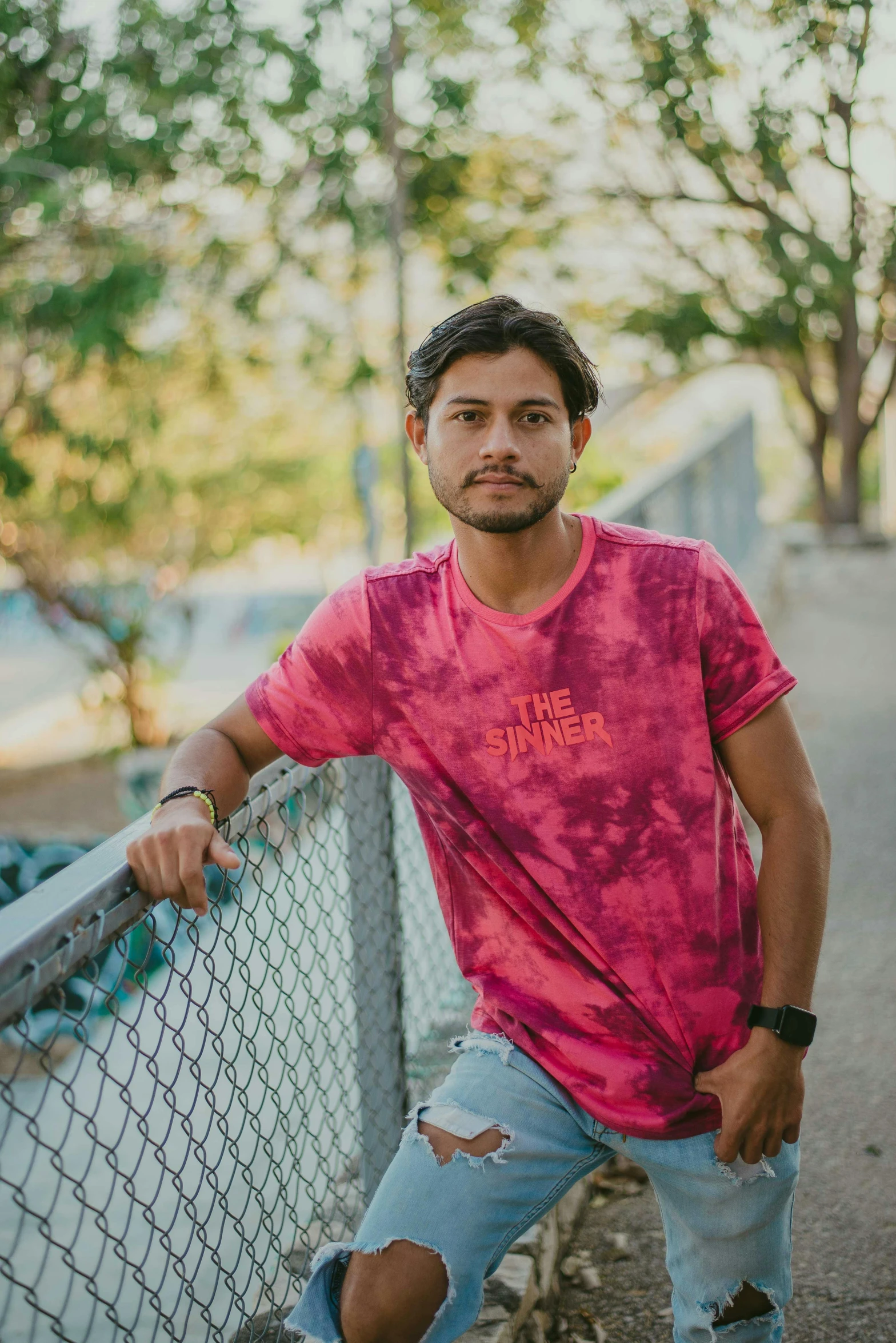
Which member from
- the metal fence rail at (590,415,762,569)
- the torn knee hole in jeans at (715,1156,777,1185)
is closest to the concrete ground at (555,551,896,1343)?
the torn knee hole in jeans at (715,1156,777,1185)

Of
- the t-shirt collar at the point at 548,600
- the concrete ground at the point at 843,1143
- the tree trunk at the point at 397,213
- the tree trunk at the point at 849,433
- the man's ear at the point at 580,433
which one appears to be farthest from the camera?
the tree trunk at the point at 849,433

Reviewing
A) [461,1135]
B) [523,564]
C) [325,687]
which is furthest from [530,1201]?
[523,564]

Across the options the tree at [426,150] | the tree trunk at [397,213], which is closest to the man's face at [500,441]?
the tree trunk at [397,213]

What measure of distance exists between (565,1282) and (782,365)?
55.4ft

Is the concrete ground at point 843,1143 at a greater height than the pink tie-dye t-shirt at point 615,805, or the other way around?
the pink tie-dye t-shirt at point 615,805

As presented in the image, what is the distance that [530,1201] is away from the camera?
1.90 metres

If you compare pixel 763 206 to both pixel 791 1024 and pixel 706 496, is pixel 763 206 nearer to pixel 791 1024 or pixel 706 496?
pixel 706 496

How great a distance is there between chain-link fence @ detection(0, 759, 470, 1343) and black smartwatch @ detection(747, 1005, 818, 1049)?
0.79 m

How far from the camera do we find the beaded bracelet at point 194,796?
1.92 metres

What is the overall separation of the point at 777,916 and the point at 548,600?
62 centimetres

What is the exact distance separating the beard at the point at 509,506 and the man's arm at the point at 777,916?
487 mm

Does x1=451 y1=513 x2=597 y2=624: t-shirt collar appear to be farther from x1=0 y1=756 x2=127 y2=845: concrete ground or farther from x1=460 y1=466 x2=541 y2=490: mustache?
x1=0 y1=756 x2=127 y2=845: concrete ground

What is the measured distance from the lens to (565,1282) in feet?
9.19

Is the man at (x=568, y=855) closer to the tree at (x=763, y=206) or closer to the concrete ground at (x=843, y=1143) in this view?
the concrete ground at (x=843, y=1143)
